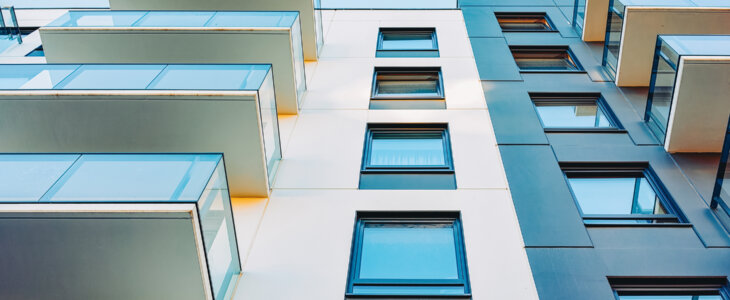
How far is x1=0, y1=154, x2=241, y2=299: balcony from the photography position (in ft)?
18.4

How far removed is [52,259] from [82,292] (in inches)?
17.9

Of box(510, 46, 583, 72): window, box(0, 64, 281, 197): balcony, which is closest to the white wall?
box(0, 64, 281, 197): balcony

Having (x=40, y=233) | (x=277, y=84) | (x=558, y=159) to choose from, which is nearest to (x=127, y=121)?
(x=40, y=233)

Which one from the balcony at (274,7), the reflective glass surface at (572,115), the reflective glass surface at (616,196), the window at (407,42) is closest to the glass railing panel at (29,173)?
the reflective glass surface at (616,196)

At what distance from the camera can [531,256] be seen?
7336mm

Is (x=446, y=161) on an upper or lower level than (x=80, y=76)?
lower

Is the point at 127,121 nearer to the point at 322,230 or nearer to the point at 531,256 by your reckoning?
the point at 322,230

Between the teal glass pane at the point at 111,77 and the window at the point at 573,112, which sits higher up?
the teal glass pane at the point at 111,77

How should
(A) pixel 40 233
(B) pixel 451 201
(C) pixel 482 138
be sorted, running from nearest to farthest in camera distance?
(A) pixel 40 233
(B) pixel 451 201
(C) pixel 482 138

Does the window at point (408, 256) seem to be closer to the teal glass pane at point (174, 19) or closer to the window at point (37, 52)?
the teal glass pane at point (174, 19)

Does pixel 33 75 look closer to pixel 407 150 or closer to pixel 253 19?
pixel 253 19

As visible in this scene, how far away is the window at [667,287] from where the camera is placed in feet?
22.9

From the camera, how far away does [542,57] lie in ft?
45.4

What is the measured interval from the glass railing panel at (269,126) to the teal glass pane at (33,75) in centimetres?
290
